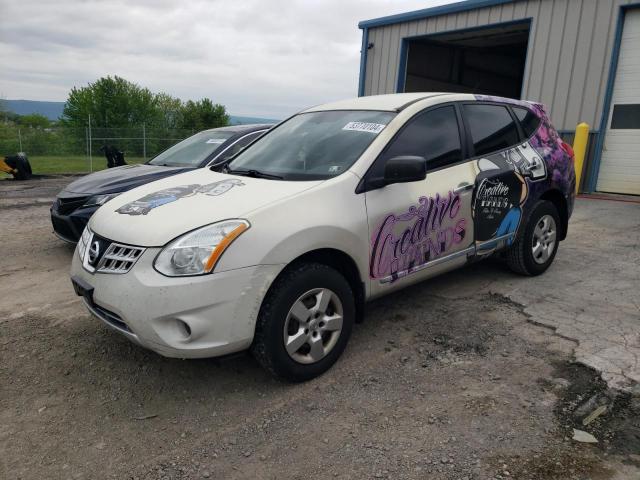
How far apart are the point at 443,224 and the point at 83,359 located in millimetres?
2660

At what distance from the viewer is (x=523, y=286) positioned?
176 inches

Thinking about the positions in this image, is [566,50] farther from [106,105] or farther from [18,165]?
[106,105]

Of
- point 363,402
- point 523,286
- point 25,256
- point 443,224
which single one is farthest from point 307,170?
point 25,256

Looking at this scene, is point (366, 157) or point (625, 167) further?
point (625, 167)

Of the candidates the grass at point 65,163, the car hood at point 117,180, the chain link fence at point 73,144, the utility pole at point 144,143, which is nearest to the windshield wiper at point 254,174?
the car hood at point 117,180

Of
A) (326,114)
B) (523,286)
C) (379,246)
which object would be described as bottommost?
(523,286)

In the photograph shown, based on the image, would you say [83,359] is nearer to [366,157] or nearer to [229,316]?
[229,316]

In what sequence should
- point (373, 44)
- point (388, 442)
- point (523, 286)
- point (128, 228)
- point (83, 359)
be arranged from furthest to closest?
point (373, 44)
point (523, 286)
point (83, 359)
point (128, 228)
point (388, 442)

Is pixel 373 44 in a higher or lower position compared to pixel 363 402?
higher

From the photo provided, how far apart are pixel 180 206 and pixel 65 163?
1829 cm

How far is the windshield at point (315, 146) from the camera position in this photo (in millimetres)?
3260

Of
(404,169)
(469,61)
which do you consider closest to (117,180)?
(404,169)

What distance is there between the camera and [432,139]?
3.65 metres

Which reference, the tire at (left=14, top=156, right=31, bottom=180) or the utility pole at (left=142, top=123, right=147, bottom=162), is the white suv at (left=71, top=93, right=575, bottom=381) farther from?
the utility pole at (left=142, top=123, right=147, bottom=162)
